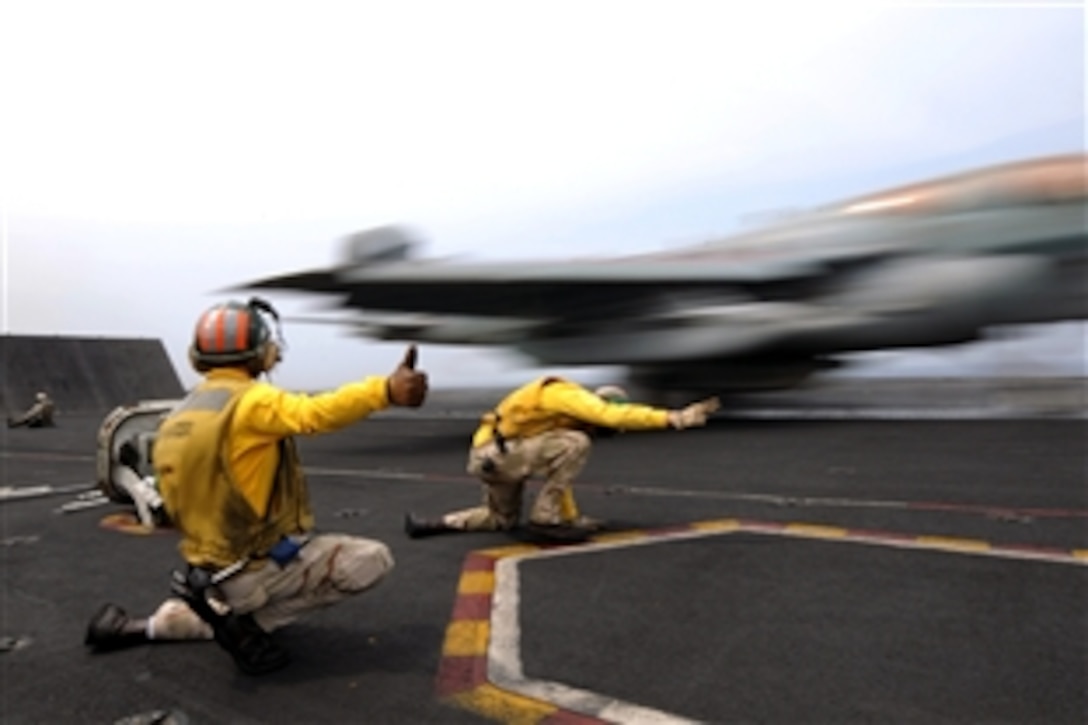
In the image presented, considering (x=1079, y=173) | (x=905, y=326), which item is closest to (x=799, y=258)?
(x=905, y=326)

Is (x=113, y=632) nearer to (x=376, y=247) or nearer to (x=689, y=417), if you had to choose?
(x=689, y=417)

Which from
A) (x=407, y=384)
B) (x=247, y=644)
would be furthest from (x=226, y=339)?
(x=247, y=644)

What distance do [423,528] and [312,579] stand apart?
96.5 inches

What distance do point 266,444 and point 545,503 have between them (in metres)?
2.53

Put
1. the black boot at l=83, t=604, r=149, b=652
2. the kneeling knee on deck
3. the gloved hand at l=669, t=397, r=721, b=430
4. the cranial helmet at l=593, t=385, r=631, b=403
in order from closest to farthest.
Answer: the kneeling knee on deck < the black boot at l=83, t=604, r=149, b=652 < the gloved hand at l=669, t=397, r=721, b=430 < the cranial helmet at l=593, t=385, r=631, b=403

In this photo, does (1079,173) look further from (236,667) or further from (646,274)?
(236,667)

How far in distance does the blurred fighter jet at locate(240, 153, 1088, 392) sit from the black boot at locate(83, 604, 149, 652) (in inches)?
404

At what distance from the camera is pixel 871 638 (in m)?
3.37

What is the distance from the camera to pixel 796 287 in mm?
14312

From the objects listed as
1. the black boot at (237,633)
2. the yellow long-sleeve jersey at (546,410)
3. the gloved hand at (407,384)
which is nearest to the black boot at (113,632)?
the black boot at (237,633)

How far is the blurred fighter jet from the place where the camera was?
1199 centimetres

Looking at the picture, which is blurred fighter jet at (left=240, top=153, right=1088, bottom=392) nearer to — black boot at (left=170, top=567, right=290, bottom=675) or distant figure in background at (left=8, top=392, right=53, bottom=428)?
black boot at (left=170, top=567, right=290, bottom=675)

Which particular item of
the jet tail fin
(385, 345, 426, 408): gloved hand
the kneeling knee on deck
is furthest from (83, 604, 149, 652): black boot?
the jet tail fin

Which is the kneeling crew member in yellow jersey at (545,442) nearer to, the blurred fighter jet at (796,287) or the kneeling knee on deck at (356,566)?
the kneeling knee on deck at (356,566)
